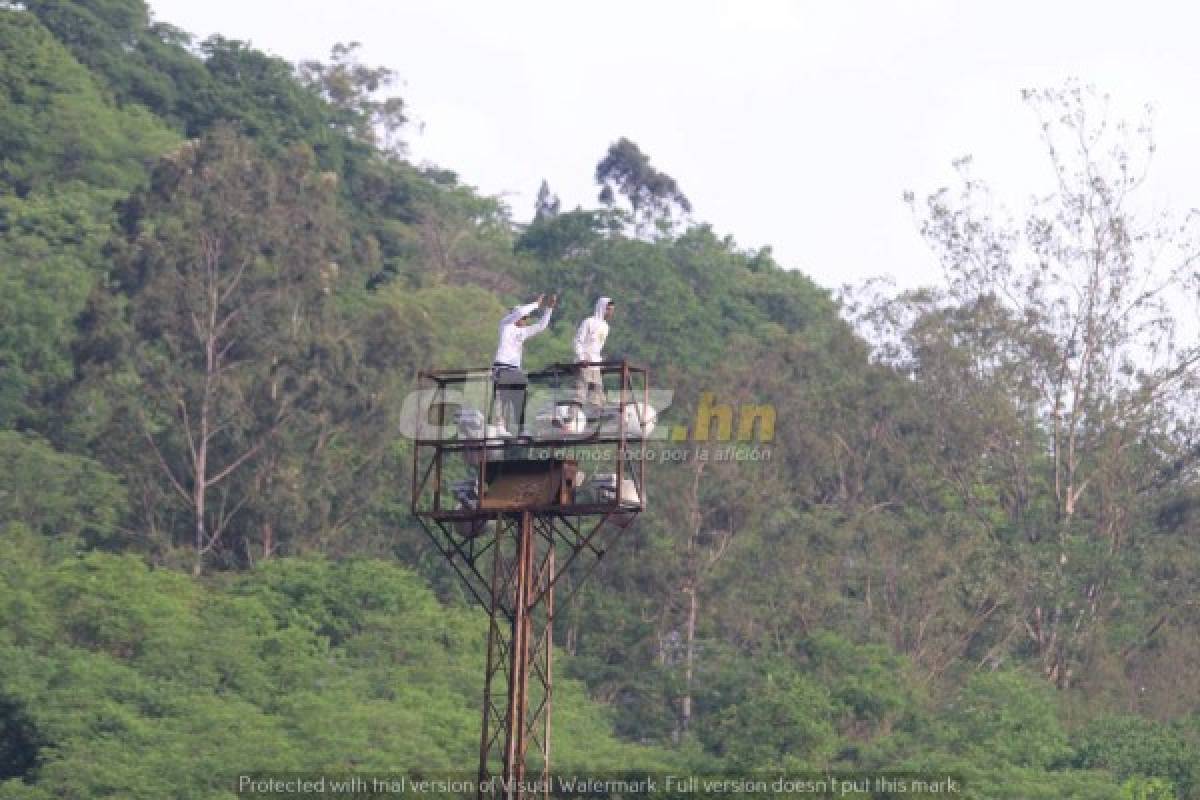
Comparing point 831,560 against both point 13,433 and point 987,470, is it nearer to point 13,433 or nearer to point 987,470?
point 987,470

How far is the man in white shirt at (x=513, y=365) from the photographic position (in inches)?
652

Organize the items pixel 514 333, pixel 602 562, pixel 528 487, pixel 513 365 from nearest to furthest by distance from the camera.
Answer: pixel 528 487 → pixel 513 365 → pixel 514 333 → pixel 602 562

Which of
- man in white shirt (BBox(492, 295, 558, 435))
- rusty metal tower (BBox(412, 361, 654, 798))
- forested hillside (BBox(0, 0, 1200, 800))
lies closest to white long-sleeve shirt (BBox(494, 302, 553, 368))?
man in white shirt (BBox(492, 295, 558, 435))

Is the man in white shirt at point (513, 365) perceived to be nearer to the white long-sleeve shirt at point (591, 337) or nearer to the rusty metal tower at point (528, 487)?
the rusty metal tower at point (528, 487)

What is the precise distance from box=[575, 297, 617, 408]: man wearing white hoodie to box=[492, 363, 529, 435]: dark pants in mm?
394

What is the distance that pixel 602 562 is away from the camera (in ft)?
136

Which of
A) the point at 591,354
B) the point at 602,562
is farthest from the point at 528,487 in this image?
the point at 602,562

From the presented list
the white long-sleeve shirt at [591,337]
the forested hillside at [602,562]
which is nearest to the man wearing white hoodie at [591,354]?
the white long-sleeve shirt at [591,337]

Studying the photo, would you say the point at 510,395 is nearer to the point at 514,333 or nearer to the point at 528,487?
the point at 514,333

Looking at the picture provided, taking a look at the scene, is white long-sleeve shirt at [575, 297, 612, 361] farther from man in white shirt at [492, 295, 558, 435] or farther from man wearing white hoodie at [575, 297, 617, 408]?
man in white shirt at [492, 295, 558, 435]

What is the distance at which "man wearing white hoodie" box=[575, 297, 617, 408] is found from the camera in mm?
16484

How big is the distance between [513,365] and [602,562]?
24.8m

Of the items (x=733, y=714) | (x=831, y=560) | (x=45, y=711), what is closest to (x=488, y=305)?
(x=831, y=560)

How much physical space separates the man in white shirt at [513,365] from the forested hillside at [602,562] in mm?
15407
